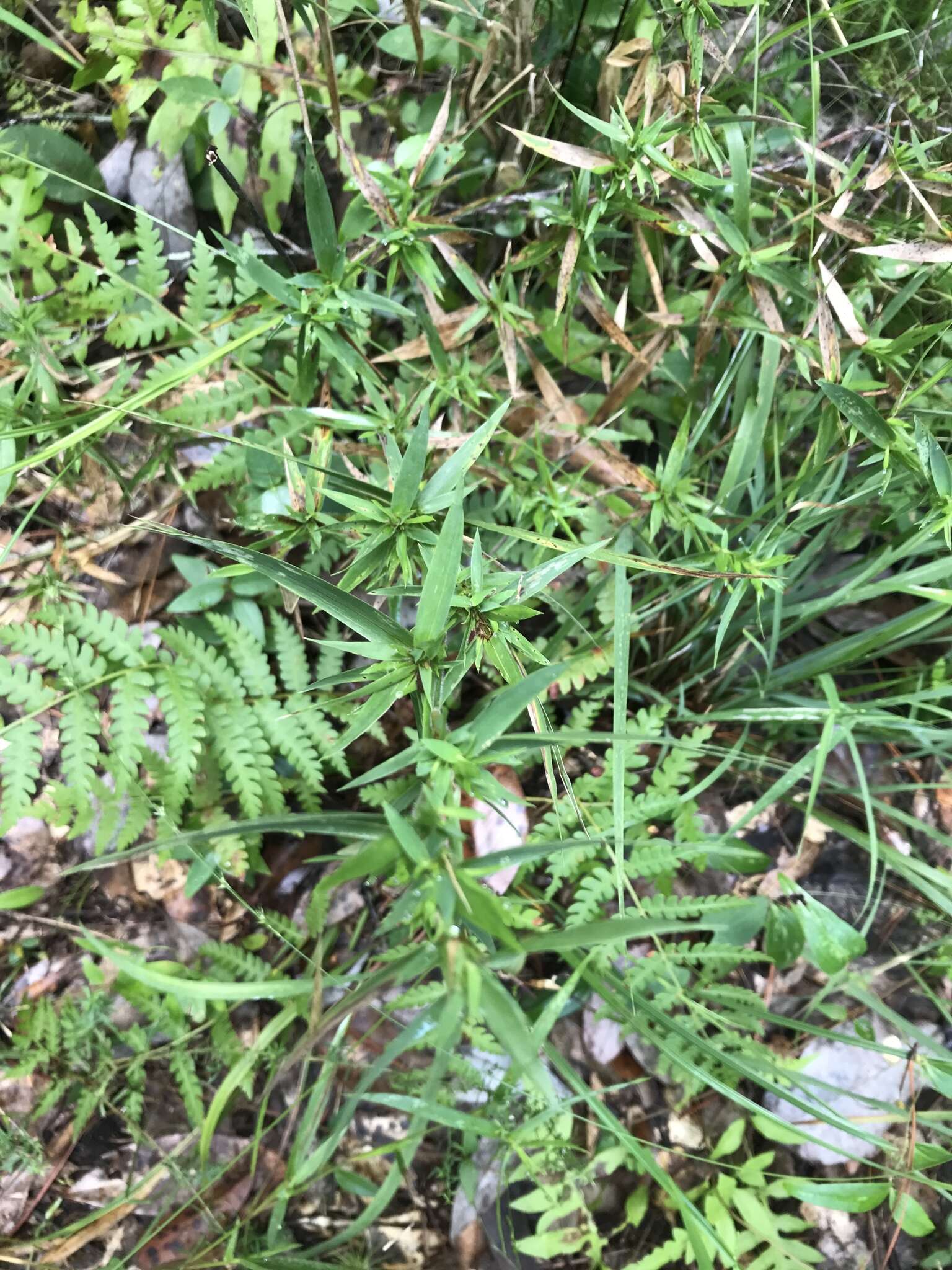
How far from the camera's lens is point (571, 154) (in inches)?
47.8

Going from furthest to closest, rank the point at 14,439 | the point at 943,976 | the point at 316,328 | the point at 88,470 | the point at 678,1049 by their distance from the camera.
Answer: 1. the point at 943,976
2. the point at 88,470
3. the point at 678,1049
4. the point at 14,439
5. the point at 316,328

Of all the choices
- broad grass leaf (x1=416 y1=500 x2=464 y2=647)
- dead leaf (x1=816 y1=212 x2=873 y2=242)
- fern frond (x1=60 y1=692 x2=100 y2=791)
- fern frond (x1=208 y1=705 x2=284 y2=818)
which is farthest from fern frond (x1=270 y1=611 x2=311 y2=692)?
dead leaf (x1=816 y1=212 x2=873 y2=242)

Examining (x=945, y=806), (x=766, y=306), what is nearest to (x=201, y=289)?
(x=766, y=306)

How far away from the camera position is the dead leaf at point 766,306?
1.37 m

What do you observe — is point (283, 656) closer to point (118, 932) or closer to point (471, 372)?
point (471, 372)

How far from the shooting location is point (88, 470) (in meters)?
1.83

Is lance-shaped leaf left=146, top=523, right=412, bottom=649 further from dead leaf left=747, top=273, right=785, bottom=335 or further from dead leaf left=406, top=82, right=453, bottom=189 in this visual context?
dead leaf left=747, top=273, right=785, bottom=335

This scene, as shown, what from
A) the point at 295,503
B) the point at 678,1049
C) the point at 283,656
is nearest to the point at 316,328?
the point at 295,503

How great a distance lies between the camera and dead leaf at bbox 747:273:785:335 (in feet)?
4.49

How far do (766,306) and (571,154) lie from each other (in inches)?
17.8

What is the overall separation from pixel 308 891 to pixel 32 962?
0.73 m

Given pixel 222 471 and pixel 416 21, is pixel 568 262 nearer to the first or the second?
pixel 416 21

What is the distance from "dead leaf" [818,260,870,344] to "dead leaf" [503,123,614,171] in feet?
1.37

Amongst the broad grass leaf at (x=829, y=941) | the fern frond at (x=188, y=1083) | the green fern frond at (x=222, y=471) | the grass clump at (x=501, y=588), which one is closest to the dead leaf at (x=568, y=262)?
the grass clump at (x=501, y=588)
